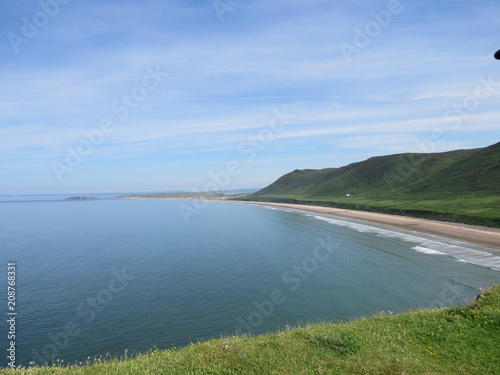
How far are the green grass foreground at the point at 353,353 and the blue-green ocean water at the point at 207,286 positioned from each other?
10639 mm

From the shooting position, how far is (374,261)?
4819 centimetres

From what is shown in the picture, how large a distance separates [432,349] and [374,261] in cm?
3762

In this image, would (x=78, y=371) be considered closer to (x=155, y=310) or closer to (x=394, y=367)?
(x=394, y=367)

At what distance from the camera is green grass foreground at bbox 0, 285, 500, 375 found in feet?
37.8

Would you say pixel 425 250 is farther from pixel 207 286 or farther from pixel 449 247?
pixel 207 286

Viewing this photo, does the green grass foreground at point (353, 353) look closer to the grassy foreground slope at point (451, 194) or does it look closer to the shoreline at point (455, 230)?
the shoreline at point (455, 230)

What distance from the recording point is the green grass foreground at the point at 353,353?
37.8ft

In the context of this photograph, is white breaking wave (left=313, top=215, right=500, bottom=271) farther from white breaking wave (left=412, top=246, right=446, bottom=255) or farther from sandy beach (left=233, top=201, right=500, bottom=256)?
sandy beach (left=233, top=201, right=500, bottom=256)

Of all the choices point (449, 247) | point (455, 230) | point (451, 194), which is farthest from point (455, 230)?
point (451, 194)

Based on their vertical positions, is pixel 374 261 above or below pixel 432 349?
below

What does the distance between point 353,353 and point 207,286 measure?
25.6 metres

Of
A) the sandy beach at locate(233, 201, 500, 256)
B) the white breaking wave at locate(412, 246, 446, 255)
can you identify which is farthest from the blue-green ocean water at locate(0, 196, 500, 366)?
the sandy beach at locate(233, 201, 500, 256)

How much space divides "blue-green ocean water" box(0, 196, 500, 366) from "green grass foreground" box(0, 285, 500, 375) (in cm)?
1064

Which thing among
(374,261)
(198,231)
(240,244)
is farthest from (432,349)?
(198,231)
